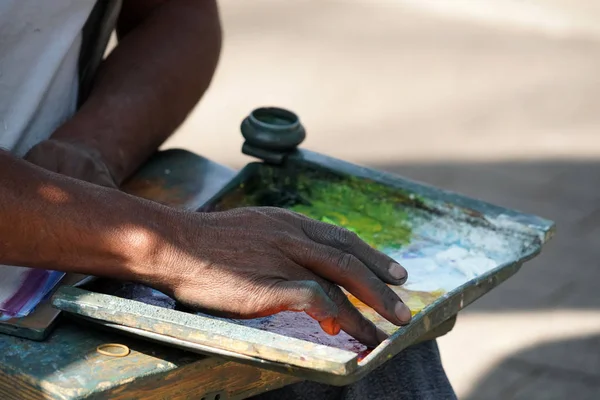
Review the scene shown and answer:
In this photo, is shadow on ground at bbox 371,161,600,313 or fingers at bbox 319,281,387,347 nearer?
fingers at bbox 319,281,387,347

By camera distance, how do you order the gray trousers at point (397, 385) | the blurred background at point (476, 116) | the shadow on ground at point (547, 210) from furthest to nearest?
the shadow on ground at point (547, 210) < the blurred background at point (476, 116) < the gray trousers at point (397, 385)

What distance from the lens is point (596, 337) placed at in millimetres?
2920

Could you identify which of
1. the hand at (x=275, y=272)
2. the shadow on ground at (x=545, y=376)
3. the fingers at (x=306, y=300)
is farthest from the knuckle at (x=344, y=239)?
the shadow on ground at (x=545, y=376)

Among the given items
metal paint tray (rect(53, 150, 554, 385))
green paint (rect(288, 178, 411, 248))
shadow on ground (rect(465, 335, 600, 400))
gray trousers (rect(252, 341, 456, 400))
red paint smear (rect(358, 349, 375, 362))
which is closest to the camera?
metal paint tray (rect(53, 150, 554, 385))

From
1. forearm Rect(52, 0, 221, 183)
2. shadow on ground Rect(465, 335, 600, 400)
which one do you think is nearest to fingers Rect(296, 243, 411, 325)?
forearm Rect(52, 0, 221, 183)

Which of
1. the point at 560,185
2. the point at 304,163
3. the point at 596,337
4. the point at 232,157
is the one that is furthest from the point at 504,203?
the point at 304,163

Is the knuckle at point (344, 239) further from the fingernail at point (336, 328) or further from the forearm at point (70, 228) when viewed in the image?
the forearm at point (70, 228)

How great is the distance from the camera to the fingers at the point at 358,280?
1.26 m

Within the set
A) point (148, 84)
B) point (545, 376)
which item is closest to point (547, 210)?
point (545, 376)

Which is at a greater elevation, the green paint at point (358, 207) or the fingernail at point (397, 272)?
the green paint at point (358, 207)

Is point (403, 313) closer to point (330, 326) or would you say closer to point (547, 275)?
point (330, 326)

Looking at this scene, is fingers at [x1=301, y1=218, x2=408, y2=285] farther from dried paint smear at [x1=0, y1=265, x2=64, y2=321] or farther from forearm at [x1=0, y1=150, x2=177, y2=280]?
dried paint smear at [x1=0, y1=265, x2=64, y2=321]

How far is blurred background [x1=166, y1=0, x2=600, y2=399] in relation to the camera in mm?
2875

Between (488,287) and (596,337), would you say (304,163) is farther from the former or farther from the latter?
(596,337)
